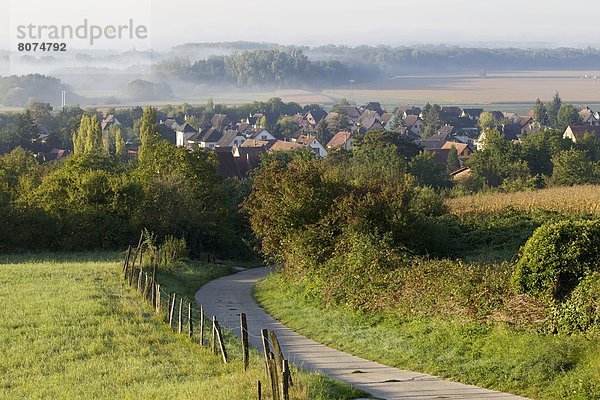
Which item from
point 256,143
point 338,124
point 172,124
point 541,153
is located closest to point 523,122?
point 338,124

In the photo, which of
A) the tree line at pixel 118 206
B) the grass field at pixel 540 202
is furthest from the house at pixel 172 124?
the grass field at pixel 540 202

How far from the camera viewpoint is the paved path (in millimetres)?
14383

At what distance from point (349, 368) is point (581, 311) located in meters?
4.30

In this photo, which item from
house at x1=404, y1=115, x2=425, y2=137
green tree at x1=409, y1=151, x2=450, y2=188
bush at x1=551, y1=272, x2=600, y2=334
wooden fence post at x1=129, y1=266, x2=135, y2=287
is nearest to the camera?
bush at x1=551, y1=272, x2=600, y2=334

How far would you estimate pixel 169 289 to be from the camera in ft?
98.6

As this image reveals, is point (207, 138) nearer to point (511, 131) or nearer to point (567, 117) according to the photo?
point (511, 131)

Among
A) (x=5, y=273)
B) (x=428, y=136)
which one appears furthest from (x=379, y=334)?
(x=428, y=136)

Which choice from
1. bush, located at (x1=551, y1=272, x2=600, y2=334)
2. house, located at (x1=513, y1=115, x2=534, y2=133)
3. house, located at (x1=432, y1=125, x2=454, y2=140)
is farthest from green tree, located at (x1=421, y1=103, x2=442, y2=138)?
bush, located at (x1=551, y1=272, x2=600, y2=334)

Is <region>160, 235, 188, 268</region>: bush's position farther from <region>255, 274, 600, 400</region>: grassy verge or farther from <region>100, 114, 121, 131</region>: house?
<region>100, 114, 121, 131</region>: house

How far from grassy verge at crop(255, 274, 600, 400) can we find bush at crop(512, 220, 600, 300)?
3.52ft

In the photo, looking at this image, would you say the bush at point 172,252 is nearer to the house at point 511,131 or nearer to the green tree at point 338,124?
the house at point 511,131

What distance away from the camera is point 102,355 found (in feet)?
58.0

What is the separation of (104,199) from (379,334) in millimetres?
28741

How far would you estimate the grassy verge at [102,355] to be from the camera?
14000 millimetres
